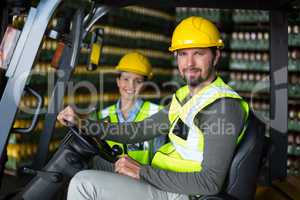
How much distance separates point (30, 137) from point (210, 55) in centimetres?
455

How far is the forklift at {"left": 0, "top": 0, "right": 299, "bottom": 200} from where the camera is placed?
2.83 m

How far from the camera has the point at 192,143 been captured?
2.51 metres

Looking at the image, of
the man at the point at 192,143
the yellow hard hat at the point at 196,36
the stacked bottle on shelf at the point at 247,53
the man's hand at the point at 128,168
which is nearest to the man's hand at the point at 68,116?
the man at the point at 192,143

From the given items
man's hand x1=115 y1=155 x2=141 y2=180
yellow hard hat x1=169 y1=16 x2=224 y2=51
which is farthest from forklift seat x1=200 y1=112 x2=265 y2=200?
yellow hard hat x1=169 y1=16 x2=224 y2=51

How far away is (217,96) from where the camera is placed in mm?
2428

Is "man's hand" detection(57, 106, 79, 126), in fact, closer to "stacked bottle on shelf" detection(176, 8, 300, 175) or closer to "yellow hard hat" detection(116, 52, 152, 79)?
"yellow hard hat" detection(116, 52, 152, 79)

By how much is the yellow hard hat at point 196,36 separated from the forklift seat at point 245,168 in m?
0.47

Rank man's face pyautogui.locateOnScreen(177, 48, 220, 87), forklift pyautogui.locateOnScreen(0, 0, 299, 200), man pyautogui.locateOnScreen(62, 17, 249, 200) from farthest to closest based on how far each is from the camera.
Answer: forklift pyautogui.locateOnScreen(0, 0, 299, 200), man's face pyautogui.locateOnScreen(177, 48, 220, 87), man pyautogui.locateOnScreen(62, 17, 249, 200)

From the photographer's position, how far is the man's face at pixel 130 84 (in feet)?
13.8

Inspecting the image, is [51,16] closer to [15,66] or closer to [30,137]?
[15,66]

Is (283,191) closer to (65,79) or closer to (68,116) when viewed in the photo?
(68,116)

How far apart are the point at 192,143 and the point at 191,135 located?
0.04m

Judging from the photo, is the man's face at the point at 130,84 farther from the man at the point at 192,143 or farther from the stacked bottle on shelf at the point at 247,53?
the stacked bottle on shelf at the point at 247,53

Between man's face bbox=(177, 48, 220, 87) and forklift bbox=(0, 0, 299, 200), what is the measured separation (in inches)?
19.5
